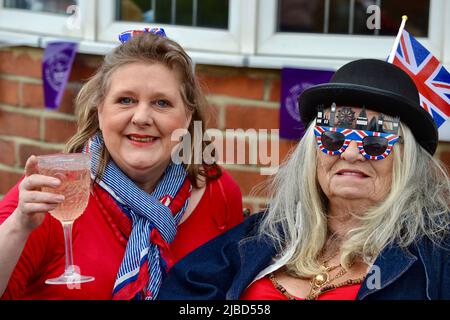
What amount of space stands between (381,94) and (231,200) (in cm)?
86

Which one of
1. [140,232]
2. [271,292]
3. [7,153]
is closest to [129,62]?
[140,232]

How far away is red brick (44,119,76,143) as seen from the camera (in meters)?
5.06

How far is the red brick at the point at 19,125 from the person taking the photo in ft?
16.9

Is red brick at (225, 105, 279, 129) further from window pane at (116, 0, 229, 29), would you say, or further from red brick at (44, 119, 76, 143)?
red brick at (44, 119, 76, 143)

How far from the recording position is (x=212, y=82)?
15.4 ft

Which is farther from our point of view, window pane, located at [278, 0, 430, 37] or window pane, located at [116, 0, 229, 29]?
window pane, located at [116, 0, 229, 29]

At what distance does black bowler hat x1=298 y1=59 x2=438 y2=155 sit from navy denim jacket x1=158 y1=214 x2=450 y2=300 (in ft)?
1.29


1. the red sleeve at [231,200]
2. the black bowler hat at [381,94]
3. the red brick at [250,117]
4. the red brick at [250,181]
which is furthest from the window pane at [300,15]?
the black bowler hat at [381,94]

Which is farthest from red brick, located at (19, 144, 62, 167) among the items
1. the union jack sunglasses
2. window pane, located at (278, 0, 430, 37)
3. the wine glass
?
the union jack sunglasses

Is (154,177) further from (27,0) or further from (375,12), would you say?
(27,0)

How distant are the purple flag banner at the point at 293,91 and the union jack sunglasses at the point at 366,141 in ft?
4.11

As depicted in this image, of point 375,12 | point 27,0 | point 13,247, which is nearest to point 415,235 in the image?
point 13,247
